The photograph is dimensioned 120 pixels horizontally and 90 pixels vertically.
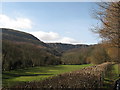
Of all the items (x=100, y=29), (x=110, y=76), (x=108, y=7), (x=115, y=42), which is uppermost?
(x=108, y=7)

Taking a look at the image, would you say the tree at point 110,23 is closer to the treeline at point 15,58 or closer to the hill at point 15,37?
the treeline at point 15,58

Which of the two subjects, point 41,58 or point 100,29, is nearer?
point 100,29

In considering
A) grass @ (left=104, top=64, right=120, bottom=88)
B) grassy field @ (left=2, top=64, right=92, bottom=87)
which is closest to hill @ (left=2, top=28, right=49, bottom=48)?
grassy field @ (left=2, top=64, right=92, bottom=87)

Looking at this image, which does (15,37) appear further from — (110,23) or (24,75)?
(110,23)

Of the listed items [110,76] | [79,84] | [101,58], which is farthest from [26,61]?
[79,84]

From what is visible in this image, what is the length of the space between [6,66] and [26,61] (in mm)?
15111

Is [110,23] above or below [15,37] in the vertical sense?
below

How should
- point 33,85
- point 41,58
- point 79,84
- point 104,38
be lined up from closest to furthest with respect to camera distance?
point 33,85 → point 79,84 → point 104,38 → point 41,58

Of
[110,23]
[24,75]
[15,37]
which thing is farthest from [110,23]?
[15,37]

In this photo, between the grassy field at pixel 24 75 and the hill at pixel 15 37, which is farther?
the hill at pixel 15 37

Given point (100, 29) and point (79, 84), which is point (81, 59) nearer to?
point (100, 29)

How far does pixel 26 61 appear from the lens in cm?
5591

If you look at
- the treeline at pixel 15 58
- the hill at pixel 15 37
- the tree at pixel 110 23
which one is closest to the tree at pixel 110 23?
the tree at pixel 110 23

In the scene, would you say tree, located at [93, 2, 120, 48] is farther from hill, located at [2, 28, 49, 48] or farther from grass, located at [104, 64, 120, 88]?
hill, located at [2, 28, 49, 48]
